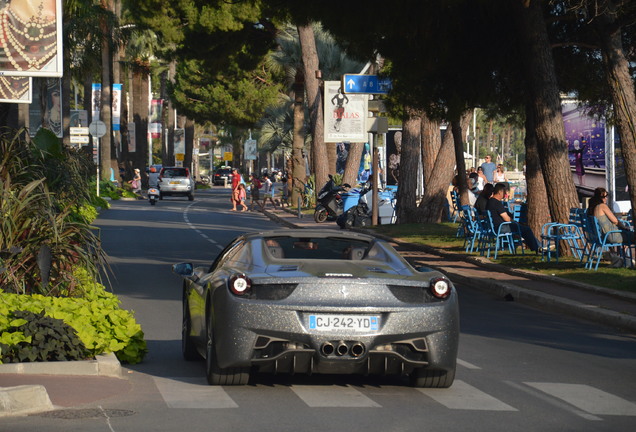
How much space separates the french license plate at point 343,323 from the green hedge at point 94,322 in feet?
7.33

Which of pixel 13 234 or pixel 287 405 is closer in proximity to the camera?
pixel 287 405

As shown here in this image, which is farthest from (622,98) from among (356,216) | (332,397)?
(356,216)

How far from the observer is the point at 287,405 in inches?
345

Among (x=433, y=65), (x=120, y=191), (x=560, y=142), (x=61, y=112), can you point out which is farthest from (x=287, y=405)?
(x=120, y=191)

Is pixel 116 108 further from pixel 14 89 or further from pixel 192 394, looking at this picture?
pixel 192 394

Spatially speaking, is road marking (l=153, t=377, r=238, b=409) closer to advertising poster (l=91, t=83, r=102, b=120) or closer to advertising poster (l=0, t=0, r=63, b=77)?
advertising poster (l=0, t=0, r=63, b=77)

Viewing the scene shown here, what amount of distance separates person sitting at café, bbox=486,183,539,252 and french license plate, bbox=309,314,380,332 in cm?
1521

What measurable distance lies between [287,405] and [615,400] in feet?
8.56

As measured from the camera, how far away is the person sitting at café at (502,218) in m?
23.8

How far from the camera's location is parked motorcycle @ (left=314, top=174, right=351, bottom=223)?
4166cm

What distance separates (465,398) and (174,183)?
60217 millimetres

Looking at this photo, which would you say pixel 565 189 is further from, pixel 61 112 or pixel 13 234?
pixel 61 112

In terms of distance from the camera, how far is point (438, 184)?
34812mm

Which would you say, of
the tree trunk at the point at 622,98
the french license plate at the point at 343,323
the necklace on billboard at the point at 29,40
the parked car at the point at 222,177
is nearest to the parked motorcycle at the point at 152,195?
the necklace on billboard at the point at 29,40
